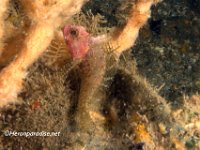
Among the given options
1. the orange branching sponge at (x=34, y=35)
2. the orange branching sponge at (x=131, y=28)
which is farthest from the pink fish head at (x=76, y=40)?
the orange branching sponge at (x=131, y=28)

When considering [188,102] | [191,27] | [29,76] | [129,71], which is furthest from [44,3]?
[191,27]

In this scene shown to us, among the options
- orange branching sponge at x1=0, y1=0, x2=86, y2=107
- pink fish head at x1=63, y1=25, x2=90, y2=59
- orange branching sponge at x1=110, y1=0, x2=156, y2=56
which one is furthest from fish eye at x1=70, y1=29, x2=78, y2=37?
orange branching sponge at x1=110, y1=0, x2=156, y2=56

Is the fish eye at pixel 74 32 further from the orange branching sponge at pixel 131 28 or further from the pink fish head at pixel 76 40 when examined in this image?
the orange branching sponge at pixel 131 28

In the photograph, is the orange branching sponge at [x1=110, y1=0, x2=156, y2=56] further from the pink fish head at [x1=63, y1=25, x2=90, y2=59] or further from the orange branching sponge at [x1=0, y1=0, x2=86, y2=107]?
the orange branching sponge at [x1=0, y1=0, x2=86, y2=107]

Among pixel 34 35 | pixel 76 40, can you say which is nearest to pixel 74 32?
pixel 76 40

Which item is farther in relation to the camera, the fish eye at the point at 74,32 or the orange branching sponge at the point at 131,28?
the orange branching sponge at the point at 131,28

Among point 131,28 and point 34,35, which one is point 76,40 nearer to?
point 34,35

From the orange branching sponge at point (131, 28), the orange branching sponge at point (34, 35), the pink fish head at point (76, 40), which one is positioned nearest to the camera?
the orange branching sponge at point (34, 35)

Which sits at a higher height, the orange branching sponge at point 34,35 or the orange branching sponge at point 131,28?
the orange branching sponge at point 34,35
